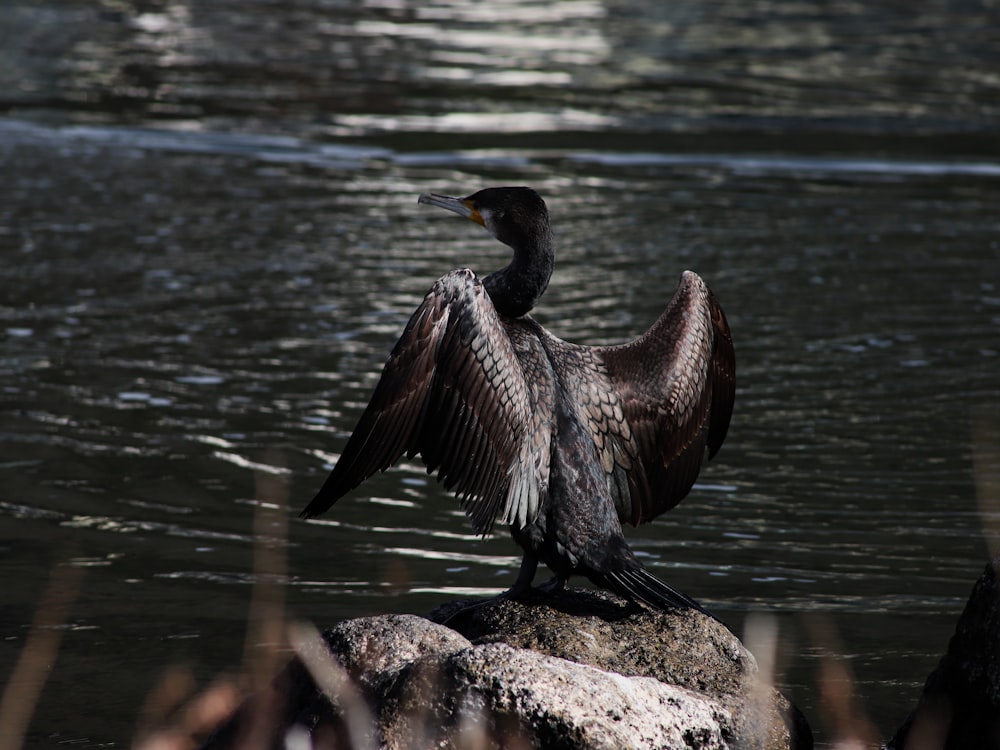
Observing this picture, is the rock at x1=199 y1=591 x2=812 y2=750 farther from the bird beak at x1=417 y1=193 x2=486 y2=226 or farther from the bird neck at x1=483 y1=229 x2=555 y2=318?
the bird beak at x1=417 y1=193 x2=486 y2=226

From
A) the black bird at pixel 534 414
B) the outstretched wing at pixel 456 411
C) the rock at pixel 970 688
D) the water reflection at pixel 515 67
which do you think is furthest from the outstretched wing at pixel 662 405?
the water reflection at pixel 515 67

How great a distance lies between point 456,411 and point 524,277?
1.97 feet

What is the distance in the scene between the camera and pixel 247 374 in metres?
9.41

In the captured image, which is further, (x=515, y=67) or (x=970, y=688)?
(x=515, y=67)

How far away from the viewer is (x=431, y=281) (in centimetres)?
1108

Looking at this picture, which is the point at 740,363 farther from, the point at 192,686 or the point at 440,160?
the point at 440,160

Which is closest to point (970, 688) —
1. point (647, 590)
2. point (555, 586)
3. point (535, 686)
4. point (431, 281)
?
point (647, 590)

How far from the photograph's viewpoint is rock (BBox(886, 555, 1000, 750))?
4.82m

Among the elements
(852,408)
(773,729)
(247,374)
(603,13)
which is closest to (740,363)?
(852,408)

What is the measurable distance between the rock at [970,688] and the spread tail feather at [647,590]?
0.72m

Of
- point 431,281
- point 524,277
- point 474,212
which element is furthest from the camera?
point 431,281

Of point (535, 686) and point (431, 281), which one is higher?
point (535, 686)

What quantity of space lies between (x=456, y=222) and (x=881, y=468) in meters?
5.81

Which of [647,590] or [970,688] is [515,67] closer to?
[647,590]
